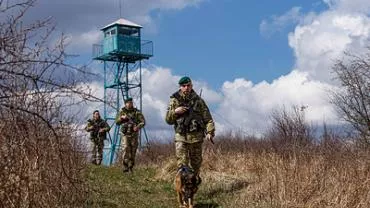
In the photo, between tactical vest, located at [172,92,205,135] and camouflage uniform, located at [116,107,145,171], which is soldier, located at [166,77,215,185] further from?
camouflage uniform, located at [116,107,145,171]

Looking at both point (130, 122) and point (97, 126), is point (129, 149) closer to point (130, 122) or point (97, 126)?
point (130, 122)

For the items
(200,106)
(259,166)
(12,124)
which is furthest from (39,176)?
(259,166)

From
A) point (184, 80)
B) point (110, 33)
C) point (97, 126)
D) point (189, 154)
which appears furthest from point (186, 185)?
point (110, 33)

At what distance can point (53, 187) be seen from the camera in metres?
7.62

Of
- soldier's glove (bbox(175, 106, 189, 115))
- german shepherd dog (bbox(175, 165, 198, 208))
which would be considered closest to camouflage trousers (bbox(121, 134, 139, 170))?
soldier's glove (bbox(175, 106, 189, 115))

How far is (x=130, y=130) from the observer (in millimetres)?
15836

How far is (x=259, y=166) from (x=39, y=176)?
6113 mm

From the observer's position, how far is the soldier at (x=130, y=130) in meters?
15.7

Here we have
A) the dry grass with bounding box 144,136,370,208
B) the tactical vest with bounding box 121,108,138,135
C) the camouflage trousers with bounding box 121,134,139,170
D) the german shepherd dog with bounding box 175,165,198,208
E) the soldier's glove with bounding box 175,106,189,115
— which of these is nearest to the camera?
the dry grass with bounding box 144,136,370,208

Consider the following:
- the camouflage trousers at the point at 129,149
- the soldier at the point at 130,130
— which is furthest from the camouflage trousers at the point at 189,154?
the camouflage trousers at the point at 129,149

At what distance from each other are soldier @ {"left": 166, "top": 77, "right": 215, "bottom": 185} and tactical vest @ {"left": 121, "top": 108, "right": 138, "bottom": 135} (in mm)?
5102

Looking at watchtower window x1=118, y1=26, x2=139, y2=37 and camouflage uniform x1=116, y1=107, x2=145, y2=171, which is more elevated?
watchtower window x1=118, y1=26, x2=139, y2=37

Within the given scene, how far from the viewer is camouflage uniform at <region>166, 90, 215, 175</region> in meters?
10.5

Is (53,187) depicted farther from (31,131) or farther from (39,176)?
(31,131)
